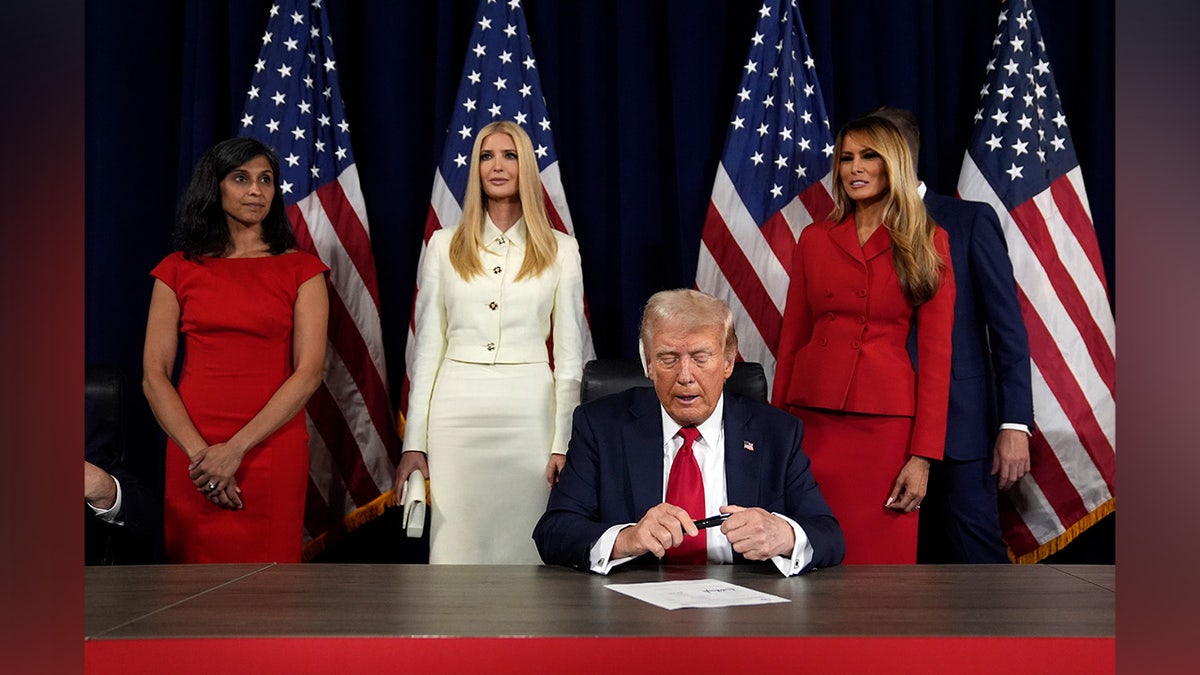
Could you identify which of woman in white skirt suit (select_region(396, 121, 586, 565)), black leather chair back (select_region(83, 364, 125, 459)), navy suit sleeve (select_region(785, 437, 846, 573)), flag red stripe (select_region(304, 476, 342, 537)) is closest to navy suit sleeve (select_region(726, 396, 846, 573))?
navy suit sleeve (select_region(785, 437, 846, 573))

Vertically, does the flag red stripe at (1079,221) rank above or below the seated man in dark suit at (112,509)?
above

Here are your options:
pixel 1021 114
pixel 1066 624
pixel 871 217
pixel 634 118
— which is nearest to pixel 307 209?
pixel 634 118

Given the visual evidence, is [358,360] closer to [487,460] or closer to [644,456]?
[487,460]

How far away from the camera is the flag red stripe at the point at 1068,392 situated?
11.1 feet

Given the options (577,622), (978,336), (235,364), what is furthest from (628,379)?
(577,622)

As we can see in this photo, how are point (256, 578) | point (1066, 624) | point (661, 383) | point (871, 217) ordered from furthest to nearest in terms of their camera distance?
point (871, 217) < point (661, 383) < point (256, 578) < point (1066, 624)

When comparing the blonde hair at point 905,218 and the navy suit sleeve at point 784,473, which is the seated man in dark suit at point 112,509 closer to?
the navy suit sleeve at point 784,473

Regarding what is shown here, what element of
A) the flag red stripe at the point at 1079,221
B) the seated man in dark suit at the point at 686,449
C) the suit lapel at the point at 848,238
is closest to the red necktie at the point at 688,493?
the seated man in dark suit at the point at 686,449

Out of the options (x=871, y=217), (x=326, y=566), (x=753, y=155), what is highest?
(x=753, y=155)

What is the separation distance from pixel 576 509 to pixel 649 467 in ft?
0.52

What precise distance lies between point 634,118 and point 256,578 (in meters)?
2.48

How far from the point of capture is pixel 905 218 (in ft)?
9.27
